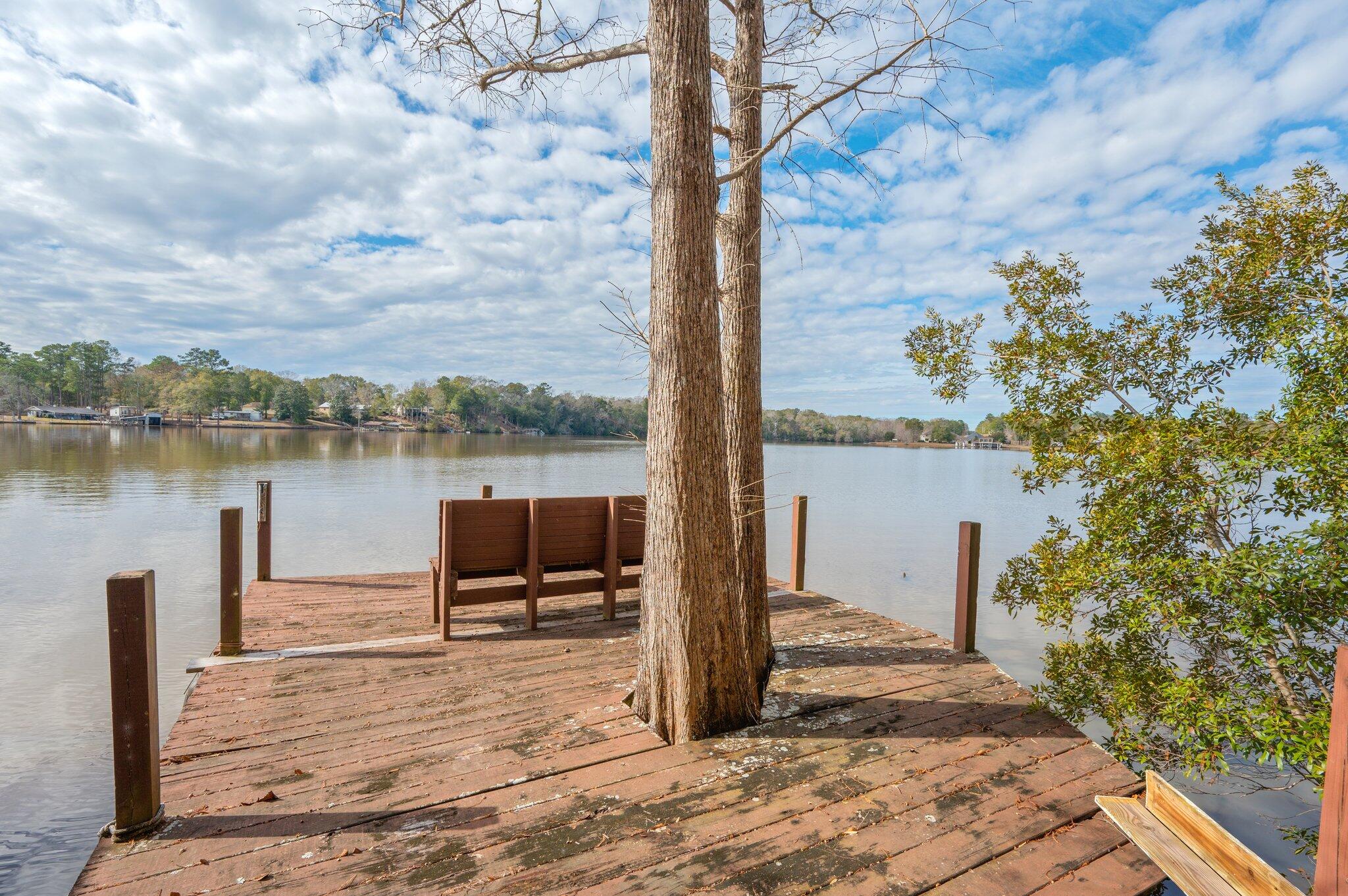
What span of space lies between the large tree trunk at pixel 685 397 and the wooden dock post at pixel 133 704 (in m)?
1.96

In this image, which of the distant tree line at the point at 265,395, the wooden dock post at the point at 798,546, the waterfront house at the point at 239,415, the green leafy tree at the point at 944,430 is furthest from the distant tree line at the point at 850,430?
the waterfront house at the point at 239,415

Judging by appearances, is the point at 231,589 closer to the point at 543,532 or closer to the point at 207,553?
the point at 543,532

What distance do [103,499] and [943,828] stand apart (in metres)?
19.3

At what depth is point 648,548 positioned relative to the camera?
313cm

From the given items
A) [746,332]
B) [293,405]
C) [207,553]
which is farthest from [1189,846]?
[293,405]

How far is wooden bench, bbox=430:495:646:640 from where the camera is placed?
4.33 m

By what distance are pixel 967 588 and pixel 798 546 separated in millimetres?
2059

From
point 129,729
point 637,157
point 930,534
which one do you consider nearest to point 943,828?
point 129,729

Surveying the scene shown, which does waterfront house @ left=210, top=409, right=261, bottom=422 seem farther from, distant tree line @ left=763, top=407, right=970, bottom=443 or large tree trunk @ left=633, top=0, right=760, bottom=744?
large tree trunk @ left=633, top=0, right=760, bottom=744

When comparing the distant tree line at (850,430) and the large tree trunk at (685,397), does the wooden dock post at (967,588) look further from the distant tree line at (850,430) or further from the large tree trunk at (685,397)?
the distant tree line at (850,430)

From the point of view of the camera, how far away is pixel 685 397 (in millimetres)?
2982

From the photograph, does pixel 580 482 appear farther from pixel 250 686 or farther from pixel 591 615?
pixel 250 686

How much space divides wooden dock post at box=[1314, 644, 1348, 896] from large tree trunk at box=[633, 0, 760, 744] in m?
2.07

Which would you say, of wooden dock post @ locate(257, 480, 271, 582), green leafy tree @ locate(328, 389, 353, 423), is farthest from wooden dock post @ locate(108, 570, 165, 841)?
green leafy tree @ locate(328, 389, 353, 423)
